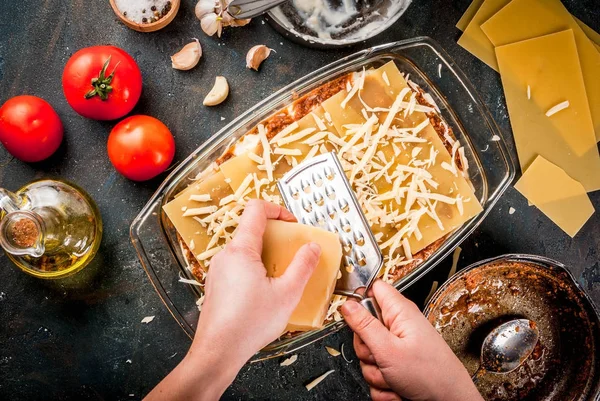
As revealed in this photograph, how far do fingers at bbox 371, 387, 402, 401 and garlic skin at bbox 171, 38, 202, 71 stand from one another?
126 centimetres

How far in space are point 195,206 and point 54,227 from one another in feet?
1.54

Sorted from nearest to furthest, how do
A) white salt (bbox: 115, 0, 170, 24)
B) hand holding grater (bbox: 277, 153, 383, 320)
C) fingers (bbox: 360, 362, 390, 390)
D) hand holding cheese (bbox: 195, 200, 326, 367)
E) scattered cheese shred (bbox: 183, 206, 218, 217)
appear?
hand holding cheese (bbox: 195, 200, 326, 367) < fingers (bbox: 360, 362, 390, 390) < hand holding grater (bbox: 277, 153, 383, 320) < scattered cheese shred (bbox: 183, 206, 218, 217) < white salt (bbox: 115, 0, 170, 24)

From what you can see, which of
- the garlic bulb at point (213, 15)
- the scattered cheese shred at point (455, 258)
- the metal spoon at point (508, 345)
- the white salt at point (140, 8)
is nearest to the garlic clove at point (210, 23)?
the garlic bulb at point (213, 15)

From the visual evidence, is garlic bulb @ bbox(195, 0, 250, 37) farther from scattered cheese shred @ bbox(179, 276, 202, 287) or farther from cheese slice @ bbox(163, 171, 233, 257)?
scattered cheese shred @ bbox(179, 276, 202, 287)

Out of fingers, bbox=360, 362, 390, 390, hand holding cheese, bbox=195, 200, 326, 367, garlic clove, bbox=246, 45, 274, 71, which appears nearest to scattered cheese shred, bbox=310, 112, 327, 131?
garlic clove, bbox=246, 45, 274, 71

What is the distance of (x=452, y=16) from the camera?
210 cm

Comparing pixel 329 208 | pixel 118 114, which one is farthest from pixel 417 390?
pixel 118 114

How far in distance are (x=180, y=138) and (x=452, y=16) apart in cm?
112

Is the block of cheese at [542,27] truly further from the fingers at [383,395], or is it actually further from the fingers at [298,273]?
the fingers at [383,395]

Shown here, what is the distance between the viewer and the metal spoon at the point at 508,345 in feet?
6.43

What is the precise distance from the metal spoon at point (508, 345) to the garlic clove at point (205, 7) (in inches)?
60.0

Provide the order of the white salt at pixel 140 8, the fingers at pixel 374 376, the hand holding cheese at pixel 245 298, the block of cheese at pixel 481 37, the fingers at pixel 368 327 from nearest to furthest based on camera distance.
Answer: the hand holding cheese at pixel 245 298 → the fingers at pixel 368 327 → the fingers at pixel 374 376 → the white salt at pixel 140 8 → the block of cheese at pixel 481 37

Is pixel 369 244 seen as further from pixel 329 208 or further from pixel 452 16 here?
pixel 452 16

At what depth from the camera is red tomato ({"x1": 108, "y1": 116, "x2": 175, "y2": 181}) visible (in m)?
1.86
